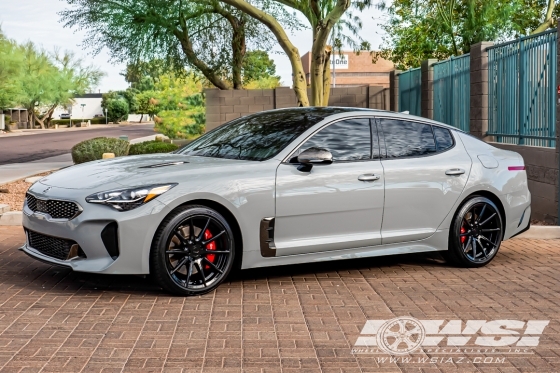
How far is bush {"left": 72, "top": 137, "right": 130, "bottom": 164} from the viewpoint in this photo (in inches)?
804

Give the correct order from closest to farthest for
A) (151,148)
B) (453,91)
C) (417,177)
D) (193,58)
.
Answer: (417,177) < (453,91) < (151,148) < (193,58)

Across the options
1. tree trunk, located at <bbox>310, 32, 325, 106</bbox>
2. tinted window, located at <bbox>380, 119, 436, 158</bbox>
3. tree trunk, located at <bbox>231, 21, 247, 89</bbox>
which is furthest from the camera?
tree trunk, located at <bbox>231, 21, 247, 89</bbox>

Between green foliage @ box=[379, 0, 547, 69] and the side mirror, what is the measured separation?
75.3 feet

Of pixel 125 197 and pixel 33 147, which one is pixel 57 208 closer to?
pixel 125 197

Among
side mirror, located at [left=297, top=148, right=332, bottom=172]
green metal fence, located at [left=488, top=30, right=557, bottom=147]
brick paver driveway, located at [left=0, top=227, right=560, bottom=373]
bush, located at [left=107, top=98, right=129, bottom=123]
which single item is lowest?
brick paver driveway, located at [left=0, top=227, right=560, bottom=373]

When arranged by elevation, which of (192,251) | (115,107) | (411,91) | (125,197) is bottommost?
(192,251)

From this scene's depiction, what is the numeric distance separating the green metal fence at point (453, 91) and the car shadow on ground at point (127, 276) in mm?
8514

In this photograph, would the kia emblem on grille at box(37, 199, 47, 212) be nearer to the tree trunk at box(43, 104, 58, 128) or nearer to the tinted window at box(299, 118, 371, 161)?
the tinted window at box(299, 118, 371, 161)

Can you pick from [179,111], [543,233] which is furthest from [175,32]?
[543,233]

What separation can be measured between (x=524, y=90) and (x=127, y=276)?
8258mm

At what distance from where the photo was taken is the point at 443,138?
8.97 meters

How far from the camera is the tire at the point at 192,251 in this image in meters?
7.16

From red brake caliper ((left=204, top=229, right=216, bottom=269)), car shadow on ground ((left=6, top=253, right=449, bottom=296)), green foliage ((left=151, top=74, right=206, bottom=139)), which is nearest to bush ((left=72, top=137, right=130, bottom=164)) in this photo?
car shadow on ground ((left=6, top=253, right=449, bottom=296))

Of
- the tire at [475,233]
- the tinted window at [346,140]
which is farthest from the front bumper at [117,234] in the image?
the tire at [475,233]
